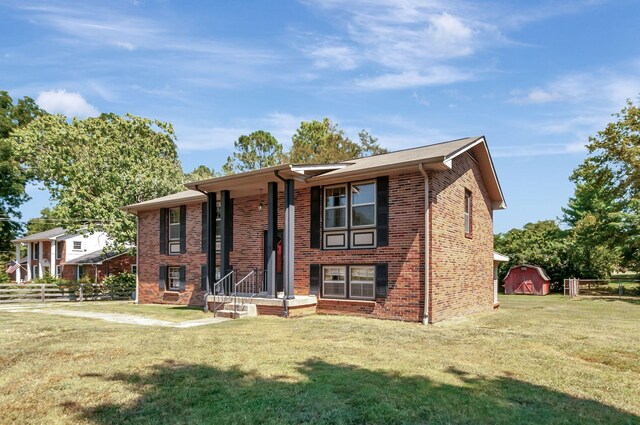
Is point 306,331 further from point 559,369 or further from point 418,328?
point 559,369

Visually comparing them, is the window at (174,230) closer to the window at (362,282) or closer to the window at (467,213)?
the window at (362,282)

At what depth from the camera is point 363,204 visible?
13.7 meters

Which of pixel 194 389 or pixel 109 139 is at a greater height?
pixel 109 139

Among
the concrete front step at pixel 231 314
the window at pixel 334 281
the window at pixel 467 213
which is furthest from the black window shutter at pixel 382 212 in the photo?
the concrete front step at pixel 231 314

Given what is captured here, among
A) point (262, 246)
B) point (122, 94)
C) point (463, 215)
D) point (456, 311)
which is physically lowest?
point (456, 311)

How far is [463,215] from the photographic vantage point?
49.7 feet

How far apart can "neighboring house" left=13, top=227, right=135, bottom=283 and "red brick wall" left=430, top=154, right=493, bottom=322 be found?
82.9 feet

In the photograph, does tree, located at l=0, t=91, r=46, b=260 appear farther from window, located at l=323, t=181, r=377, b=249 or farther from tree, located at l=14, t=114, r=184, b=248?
window, located at l=323, t=181, r=377, b=249

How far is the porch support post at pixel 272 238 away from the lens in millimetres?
13625

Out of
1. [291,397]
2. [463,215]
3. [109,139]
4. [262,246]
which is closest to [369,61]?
[463,215]

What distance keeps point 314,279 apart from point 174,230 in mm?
8064

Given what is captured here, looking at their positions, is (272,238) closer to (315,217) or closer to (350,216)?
(315,217)

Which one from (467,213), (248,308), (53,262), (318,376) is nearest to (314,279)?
(248,308)

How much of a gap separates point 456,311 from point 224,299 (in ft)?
24.5
